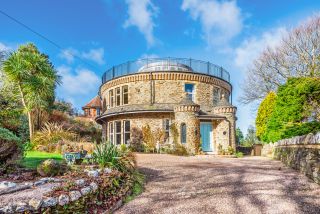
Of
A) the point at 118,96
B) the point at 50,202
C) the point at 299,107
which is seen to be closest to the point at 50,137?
the point at 118,96

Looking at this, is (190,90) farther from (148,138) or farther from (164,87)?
(148,138)

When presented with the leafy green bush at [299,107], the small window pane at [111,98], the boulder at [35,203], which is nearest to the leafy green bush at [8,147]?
the boulder at [35,203]

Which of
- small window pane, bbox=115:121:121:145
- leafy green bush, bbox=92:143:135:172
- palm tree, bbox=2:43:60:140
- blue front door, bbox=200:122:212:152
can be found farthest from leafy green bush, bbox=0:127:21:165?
blue front door, bbox=200:122:212:152

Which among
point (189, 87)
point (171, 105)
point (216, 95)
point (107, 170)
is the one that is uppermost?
point (189, 87)

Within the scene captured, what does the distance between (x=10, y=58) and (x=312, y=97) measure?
57.9 ft

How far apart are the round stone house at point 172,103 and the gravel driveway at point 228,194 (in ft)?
39.0

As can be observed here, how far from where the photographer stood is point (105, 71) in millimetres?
26734

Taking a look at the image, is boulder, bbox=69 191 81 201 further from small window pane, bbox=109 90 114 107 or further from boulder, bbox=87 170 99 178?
small window pane, bbox=109 90 114 107

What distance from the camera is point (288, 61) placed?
2422cm

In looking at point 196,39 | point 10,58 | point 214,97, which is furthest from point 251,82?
point 10,58

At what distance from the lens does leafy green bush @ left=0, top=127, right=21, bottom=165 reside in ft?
23.7

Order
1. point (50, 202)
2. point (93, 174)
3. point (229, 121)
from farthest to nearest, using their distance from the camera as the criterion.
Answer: point (229, 121)
point (93, 174)
point (50, 202)

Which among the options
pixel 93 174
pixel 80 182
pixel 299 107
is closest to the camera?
pixel 80 182

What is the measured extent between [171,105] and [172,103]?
0.49 metres
